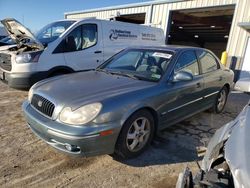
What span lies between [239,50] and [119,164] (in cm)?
927

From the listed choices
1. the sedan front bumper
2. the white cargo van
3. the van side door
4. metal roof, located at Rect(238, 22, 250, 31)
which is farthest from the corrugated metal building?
the sedan front bumper

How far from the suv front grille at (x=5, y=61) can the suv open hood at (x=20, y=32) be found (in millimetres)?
537

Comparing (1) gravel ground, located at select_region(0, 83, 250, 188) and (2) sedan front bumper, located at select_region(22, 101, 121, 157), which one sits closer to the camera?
(2) sedan front bumper, located at select_region(22, 101, 121, 157)

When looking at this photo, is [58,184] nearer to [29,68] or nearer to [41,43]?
[29,68]

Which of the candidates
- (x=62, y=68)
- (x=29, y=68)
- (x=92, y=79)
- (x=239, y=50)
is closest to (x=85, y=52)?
(x=62, y=68)

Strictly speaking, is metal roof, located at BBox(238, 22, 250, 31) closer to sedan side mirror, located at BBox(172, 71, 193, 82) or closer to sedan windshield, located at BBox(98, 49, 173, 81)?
sedan windshield, located at BBox(98, 49, 173, 81)

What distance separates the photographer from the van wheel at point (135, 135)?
3023 millimetres

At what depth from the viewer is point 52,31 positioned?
21.4 feet

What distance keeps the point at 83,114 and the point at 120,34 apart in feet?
16.9

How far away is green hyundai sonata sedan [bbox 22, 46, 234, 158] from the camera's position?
2750 mm

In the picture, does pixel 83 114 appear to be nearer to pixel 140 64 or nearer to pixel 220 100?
pixel 140 64

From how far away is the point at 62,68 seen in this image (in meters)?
5.84

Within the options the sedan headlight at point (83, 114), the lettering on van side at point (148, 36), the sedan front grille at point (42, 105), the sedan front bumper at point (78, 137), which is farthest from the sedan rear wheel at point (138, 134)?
the lettering on van side at point (148, 36)

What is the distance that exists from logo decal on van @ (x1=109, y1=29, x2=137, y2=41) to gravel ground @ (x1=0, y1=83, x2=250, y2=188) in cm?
386
